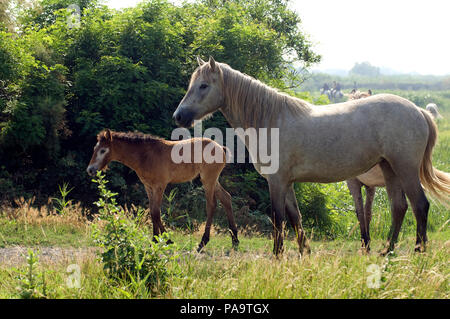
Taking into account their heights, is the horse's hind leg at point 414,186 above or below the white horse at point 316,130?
below

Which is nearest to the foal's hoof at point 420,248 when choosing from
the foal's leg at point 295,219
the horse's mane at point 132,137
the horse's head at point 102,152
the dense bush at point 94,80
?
the foal's leg at point 295,219

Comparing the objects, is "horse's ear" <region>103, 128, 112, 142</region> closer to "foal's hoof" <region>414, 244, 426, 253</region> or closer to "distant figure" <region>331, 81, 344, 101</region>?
"foal's hoof" <region>414, 244, 426, 253</region>

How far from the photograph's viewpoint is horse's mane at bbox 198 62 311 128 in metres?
5.73

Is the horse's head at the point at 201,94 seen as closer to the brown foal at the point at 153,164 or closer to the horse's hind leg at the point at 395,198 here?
the brown foal at the point at 153,164

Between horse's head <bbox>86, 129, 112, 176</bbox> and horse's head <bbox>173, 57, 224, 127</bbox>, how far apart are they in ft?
5.87

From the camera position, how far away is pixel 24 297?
13.1ft

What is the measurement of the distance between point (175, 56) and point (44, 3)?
4162mm

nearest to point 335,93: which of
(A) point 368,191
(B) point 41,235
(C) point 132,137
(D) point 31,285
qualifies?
(A) point 368,191

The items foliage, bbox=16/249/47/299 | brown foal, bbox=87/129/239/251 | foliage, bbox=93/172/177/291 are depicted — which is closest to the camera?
foliage, bbox=16/249/47/299

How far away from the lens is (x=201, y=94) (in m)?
5.75

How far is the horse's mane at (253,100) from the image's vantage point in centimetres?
573

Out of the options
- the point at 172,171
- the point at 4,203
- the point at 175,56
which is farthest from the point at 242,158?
the point at 4,203

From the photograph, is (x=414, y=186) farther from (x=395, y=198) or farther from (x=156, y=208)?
(x=156, y=208)

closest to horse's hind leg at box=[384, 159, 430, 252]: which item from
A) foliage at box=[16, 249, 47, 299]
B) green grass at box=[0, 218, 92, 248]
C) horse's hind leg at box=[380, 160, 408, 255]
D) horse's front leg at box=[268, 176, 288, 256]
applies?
horse's hind leg at box=[380, 160, 408, 255]
